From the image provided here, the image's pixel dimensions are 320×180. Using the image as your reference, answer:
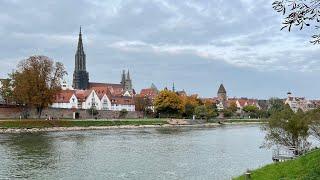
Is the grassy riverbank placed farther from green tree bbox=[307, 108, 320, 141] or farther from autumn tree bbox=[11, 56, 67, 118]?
green tree bbox=[307, 108, 320, 141]

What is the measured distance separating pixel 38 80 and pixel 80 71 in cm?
10265

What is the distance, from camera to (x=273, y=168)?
73.2ft

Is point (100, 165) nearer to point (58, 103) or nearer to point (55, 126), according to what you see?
point (55, 126)

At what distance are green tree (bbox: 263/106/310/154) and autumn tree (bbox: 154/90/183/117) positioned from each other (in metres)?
85.1

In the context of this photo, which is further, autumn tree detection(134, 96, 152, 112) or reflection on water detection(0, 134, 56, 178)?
autumn tree detection(134, 96, 152, 112)

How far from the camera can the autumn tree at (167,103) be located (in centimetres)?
12212

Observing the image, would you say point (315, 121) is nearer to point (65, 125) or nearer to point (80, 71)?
point (65, 125)

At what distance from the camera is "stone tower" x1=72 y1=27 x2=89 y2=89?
7106 inches

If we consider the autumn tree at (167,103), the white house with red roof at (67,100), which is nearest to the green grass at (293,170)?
the autumn tree at (167,103)

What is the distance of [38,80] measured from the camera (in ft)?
264

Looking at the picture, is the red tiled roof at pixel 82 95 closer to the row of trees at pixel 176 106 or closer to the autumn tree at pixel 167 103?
the row of trees at pixel 176 106

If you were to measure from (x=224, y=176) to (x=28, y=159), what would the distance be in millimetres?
15607

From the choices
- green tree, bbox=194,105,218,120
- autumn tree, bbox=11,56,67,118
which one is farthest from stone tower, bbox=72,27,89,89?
autumn tree, bbox=11,56,67,118

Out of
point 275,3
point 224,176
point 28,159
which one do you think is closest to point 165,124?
point 28,159
